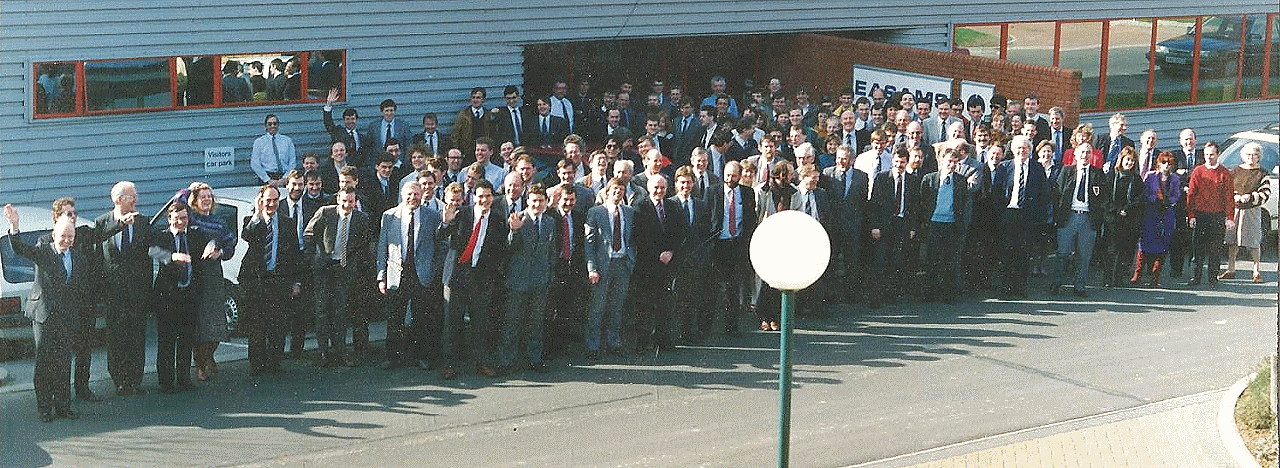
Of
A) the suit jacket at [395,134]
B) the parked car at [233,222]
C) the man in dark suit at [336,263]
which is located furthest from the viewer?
the suit jacket at [395,134]

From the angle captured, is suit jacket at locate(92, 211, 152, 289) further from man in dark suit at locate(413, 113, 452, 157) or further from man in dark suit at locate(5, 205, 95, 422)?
man in dark suit at locate(413, 113, 452, 157)

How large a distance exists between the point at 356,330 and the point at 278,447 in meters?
2.44

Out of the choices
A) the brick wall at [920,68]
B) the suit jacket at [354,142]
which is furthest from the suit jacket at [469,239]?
the brick wall at [920,68]

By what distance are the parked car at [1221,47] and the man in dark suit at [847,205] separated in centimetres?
1189

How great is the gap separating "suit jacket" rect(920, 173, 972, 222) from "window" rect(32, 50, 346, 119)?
7.15 meters

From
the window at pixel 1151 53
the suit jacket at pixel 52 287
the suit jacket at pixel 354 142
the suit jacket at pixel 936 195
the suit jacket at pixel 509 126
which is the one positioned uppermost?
the window at pixel 1151 53

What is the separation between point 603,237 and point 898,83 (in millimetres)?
8698

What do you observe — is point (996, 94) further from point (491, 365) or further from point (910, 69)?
point (491, 365)

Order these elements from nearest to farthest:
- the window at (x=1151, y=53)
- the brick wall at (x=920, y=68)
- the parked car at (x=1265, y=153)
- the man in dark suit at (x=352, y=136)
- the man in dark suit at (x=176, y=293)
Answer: the man in dark suit at (x=176, y=293) → the parked car at (x=1265, y=153) → the man in dark suit at (x=352, y=136) → the brick wall at (x=920, y=68) → the window at (x=1151, y=53)

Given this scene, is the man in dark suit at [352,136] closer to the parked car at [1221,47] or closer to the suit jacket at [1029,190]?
the suit jacket at [1029,190]

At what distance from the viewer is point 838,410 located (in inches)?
484

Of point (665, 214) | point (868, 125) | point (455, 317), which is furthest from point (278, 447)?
point (868, 125)

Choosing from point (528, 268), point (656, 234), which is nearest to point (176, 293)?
point (528, 268)

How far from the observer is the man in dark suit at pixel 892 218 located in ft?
50.4
